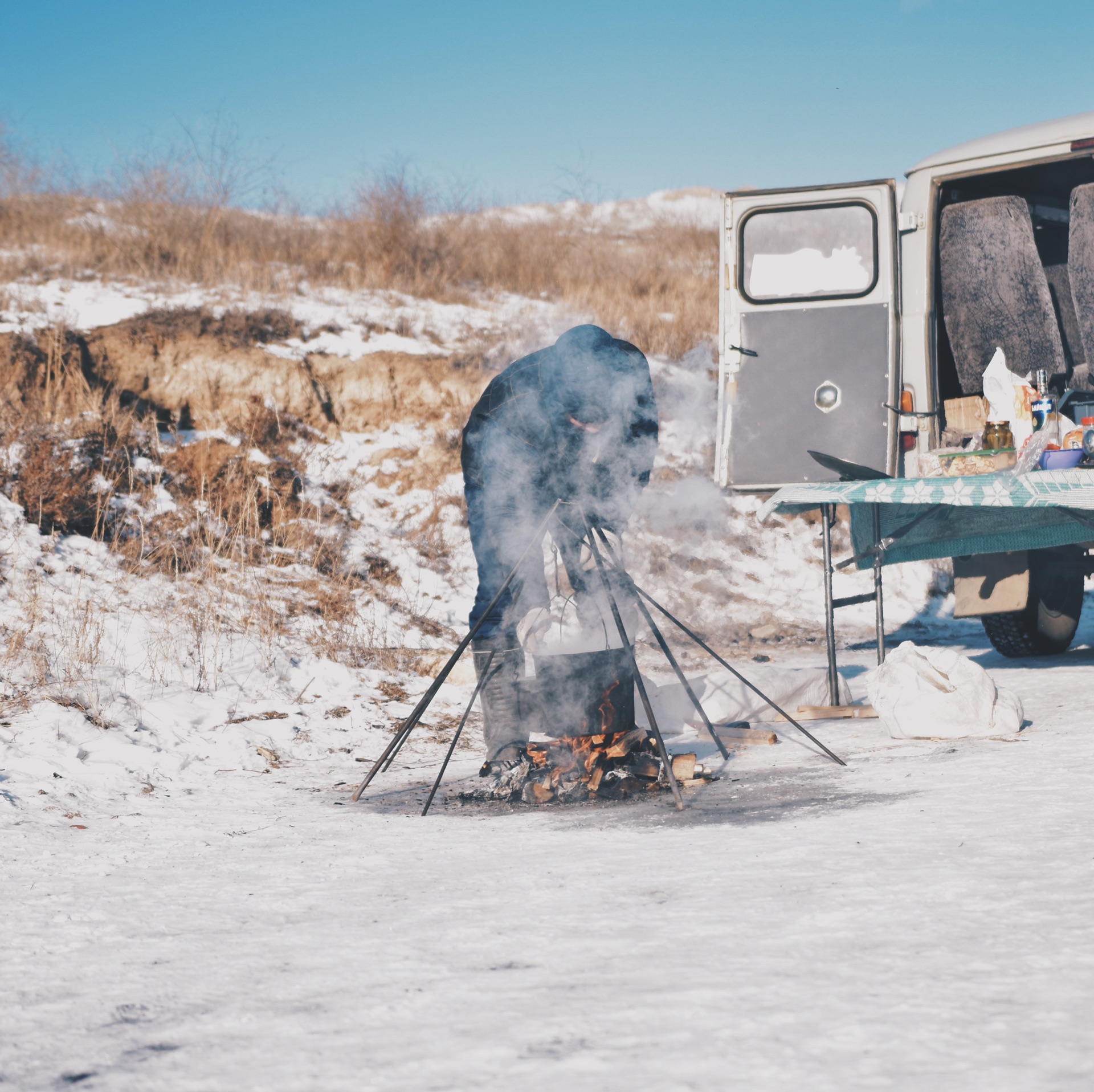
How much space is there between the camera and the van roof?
5656 millimetres

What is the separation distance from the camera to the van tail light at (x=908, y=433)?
5.92 m

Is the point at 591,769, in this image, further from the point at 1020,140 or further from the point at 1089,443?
the point at 1020,140

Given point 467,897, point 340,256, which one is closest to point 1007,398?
point 467,897

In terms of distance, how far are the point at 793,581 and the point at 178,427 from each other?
219 inches

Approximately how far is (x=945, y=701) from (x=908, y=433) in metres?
2.05

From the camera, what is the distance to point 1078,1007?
1769 mm

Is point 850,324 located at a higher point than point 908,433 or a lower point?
higher

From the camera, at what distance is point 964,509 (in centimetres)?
538

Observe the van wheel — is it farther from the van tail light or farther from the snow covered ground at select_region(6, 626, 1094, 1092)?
the snow covered ground at select_region(6, 626, 1094, 1092)

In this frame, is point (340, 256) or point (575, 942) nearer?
point (575, 942)

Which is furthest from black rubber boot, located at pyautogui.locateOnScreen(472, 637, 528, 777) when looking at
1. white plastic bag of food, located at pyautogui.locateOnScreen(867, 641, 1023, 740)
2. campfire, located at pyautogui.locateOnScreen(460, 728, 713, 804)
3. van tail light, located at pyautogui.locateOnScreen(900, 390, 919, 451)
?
van tail light, located at pyautogui.locateOnScreen(900, 390, 919, 451)

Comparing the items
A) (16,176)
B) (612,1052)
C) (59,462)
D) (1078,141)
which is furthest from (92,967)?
(16,176)

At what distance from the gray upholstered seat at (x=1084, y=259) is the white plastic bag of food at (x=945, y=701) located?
10.9 feet

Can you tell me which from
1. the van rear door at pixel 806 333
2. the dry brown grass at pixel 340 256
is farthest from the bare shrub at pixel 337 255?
the van rear door at pixel 806 333
